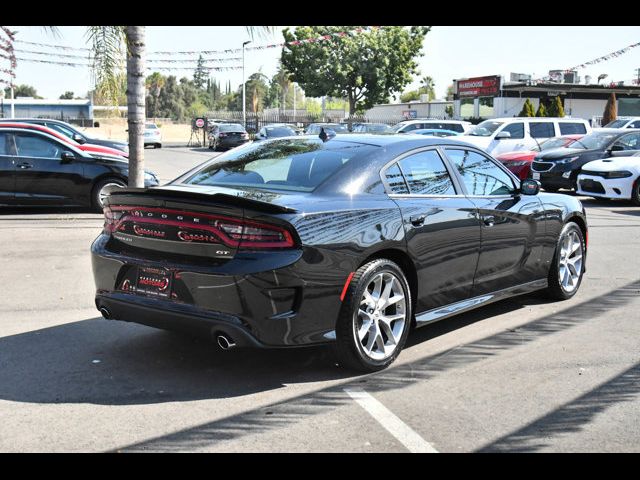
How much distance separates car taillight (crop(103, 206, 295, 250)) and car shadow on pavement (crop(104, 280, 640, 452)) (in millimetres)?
936

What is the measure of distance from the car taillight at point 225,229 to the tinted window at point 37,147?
9161 mm

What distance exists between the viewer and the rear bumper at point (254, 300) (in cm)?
465

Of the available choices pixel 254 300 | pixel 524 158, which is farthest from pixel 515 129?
pixel 254 300

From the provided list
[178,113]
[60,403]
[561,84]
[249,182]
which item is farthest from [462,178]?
[178,113]

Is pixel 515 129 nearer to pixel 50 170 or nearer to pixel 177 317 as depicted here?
pixel 50 170

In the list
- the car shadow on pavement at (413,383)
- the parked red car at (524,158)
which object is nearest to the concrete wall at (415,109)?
the parked red car at (524,158)

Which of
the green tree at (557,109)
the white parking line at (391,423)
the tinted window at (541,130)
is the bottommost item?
the white parking line at (391,423)

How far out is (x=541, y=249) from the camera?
6.99 metres

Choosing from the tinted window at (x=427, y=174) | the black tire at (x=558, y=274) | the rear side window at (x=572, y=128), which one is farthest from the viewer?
the rear side window at (x=572, y=128)

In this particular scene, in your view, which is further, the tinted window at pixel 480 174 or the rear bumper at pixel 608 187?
the rear bumper at pixel 608 187

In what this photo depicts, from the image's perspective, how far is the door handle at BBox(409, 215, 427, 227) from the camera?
549 cm

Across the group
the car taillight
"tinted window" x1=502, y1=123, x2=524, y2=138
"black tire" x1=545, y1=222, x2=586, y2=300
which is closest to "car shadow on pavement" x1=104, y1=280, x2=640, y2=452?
"black tire" x1=545, y1=222, x2=586, y2=300

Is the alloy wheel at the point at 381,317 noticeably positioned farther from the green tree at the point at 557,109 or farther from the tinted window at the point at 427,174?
the green tree at the point at 557,109

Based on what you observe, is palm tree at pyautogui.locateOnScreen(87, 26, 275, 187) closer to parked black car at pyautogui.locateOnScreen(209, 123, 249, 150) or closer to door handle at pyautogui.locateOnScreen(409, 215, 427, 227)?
door handle at pyautogui.locateOnScreen(409, 215, 427, 227)
